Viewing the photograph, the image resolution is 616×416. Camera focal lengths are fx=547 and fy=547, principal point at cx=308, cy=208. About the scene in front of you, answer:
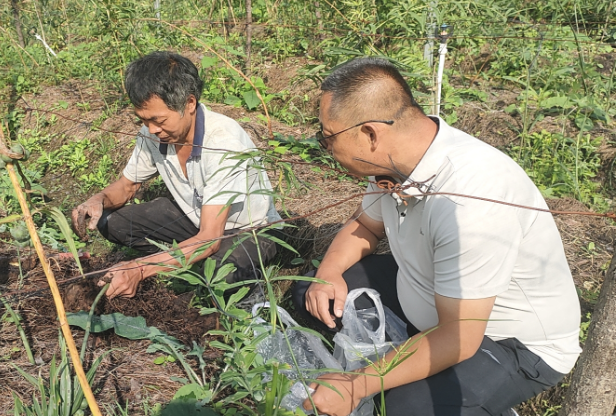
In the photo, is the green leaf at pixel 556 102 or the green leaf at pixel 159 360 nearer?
the green leaf at pixel 159 360

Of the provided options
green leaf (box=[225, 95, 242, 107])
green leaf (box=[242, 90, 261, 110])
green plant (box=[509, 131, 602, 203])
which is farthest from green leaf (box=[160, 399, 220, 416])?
green leaf (box=[225, 95, 242, 107])

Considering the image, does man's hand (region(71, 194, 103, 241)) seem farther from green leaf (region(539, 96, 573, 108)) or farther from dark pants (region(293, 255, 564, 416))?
green leaf (region(539, 96, 573, 108))

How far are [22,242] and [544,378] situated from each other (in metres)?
2.03

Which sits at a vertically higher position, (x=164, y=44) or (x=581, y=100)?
(x=164, y=44)

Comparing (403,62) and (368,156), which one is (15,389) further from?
(403,62)

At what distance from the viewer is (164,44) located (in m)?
5.02

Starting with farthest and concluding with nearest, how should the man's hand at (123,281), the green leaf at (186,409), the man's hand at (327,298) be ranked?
the man's hand at (123,281) < the man's hand at (327,298) < the green leaf at (186,409)

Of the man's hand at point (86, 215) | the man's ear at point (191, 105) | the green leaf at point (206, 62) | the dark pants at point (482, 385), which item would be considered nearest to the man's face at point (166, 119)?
the man's ear at point (191, 105)

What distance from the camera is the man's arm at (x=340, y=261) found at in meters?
2.15

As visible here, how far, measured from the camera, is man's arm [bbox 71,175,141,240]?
270cm

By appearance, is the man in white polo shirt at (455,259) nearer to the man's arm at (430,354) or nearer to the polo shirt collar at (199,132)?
the man's arm at (430,354)

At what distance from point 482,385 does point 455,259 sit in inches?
18.5

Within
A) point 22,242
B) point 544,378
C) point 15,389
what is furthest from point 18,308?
point 544,378

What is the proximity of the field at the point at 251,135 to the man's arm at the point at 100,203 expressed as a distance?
20 centimetres
